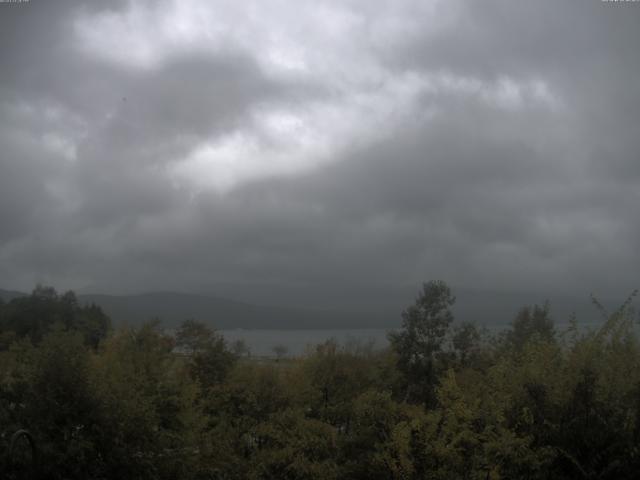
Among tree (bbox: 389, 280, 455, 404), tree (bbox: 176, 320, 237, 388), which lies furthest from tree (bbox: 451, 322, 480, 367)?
tree (bbox: 176, 320, 237, 388)

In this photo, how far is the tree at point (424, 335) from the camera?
137 feet

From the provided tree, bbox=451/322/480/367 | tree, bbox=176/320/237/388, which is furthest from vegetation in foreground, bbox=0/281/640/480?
tree, bbox=451/322/480/367

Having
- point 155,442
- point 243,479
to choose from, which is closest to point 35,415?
point 155,442

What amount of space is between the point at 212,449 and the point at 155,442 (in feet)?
24.5

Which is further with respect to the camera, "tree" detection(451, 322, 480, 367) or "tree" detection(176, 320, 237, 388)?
"tree" detection(451, 322, 480, 367)

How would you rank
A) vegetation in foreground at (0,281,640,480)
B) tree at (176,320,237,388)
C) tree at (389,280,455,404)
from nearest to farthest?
vegetation in foreground at (0,281,640,480), tree at (176,320,237,388), tree at (389,280,455,404)

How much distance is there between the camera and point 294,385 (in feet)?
105

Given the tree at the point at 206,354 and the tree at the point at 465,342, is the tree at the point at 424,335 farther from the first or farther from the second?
the tree at the point at 206,354

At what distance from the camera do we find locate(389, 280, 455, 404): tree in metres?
41.8

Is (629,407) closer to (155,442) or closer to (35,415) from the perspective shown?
(155,442)

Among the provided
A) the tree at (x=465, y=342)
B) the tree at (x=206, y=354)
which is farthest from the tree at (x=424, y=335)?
the tree at (x=206, y=354)

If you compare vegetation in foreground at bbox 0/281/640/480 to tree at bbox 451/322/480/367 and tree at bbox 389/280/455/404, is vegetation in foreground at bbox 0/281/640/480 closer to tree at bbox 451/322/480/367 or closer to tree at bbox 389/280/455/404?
tree at bbox 389/280/455/404

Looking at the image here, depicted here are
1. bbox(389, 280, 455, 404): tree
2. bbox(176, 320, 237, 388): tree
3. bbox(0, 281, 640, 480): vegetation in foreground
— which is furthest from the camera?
bbox(389, 280, 455, 404): tree

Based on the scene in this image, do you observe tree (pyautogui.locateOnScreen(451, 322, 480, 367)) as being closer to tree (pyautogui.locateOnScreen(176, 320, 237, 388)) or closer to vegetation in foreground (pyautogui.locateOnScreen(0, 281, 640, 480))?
tree (pyautogui.locateOnScreen(176, 320, 237, 388))
